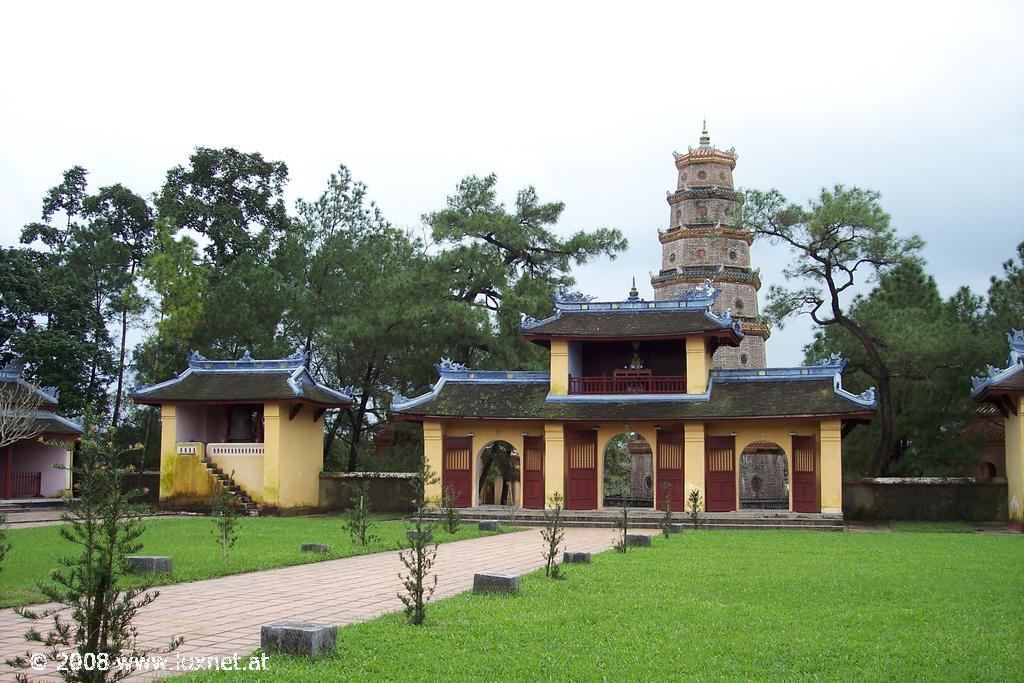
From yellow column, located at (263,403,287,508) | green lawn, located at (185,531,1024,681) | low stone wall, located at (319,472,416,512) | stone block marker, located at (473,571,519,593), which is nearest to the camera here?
green lawn, located at (185,531,1024,681)

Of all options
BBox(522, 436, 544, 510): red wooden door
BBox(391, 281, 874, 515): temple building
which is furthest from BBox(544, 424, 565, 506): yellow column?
BBox(522, 436, 544, 510): red wooden door

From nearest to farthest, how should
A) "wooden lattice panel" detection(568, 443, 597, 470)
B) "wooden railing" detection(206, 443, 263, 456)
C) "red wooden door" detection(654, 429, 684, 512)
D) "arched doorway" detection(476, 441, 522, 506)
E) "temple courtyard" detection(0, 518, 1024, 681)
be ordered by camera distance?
"temple courtyard" detection(0, 518, 1024, 681)
"red wooden door" detection(654, 429, 684, 512)
"wooden lattice panel" detection(568, 443, 597, 470)
"wooden railing" detection(206, 443, 263, 456)
"arched doorway" detection(476, 441, 522, 506)

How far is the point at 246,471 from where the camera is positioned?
29406 millimetres

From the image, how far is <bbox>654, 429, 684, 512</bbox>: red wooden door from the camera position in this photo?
27391 mm

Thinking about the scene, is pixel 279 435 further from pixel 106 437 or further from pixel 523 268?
pixel 106 437

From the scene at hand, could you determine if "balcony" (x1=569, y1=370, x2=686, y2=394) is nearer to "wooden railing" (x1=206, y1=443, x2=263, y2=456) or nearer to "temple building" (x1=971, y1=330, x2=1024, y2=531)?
"temple building" (x1=971, y1=330, x2=1024, y2=531)

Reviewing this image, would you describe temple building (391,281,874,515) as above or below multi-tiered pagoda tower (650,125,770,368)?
below

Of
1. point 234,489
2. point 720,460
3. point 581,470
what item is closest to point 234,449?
point 234,489

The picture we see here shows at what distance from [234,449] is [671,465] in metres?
12.6

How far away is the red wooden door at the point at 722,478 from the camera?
27000 millimetres

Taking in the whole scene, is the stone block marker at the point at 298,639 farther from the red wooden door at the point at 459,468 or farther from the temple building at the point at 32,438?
the temple building at the point at 32,438

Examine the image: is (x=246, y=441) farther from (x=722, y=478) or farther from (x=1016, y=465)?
(x=1016, y=465)

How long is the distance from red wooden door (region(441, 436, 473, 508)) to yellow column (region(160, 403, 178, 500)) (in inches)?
313

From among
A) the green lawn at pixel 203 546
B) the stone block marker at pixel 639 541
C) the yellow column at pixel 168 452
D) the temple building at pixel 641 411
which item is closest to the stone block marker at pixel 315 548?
the green lawn at pixel 203 546
